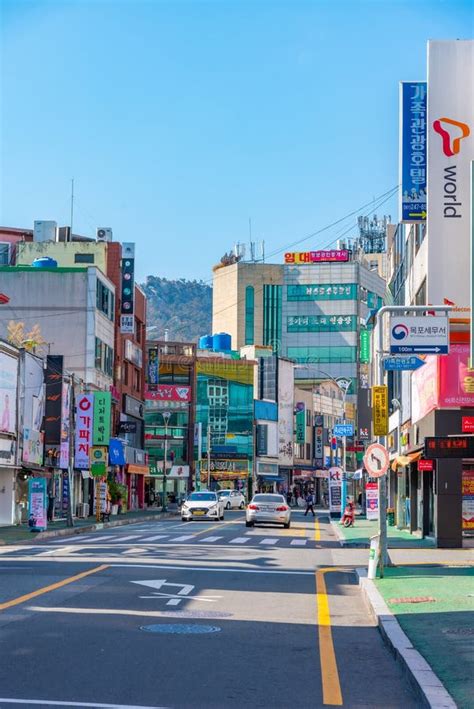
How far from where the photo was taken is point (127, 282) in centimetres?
7612

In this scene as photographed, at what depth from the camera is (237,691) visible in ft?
A: 31.3

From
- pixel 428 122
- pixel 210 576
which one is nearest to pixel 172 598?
pixel 210 576

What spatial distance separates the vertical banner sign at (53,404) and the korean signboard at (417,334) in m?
33.7

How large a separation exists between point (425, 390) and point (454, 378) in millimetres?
3860

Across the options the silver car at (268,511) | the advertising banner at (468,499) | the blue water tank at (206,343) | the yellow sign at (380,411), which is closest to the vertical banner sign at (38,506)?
the silver car at (268,511)

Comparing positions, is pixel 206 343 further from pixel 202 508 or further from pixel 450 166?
pixel 450 166

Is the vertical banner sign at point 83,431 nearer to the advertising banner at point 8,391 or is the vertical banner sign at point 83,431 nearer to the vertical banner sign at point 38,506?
the advertising banner at point 8,391

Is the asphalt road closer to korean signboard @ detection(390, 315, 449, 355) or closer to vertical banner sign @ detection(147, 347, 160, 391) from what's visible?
korean signboard @ detection(390, 315, 449, 355)

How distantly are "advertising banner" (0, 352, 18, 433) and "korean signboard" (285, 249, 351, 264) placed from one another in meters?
105

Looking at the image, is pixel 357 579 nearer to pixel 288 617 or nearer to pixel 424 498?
pixel 288 617

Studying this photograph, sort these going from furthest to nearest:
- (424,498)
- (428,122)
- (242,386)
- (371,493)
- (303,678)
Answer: (242,386)
(371,493)
(424,498)
(428,122)
(303,678)

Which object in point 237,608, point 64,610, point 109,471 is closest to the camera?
point 64,610

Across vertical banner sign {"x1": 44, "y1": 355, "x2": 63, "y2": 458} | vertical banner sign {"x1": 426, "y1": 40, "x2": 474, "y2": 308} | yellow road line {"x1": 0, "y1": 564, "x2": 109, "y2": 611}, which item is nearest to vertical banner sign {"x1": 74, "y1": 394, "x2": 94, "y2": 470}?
vertical banner sign {"x1": 44, "y1": 355, "x2": 63, "y2": 458}

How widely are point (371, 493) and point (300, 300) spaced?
110433mm
